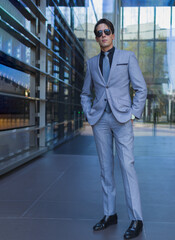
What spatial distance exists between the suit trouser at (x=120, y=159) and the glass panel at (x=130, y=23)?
229 inches

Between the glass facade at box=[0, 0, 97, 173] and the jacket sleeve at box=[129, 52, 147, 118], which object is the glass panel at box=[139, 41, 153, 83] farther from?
the jacket sleeve at box=[129, 52, 147, 118]

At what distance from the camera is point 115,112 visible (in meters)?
2.97

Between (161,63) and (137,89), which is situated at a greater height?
(161,63)

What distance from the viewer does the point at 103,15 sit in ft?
27.2

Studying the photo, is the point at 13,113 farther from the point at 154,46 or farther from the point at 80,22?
the point at 154,46

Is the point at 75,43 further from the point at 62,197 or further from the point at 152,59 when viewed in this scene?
the point at 62,197

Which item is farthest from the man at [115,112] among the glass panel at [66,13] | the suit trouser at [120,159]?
the glass panel at [66,13]

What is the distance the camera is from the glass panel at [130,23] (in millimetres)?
8352

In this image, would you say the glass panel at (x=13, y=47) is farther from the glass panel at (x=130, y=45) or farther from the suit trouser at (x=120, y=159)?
the suit trouser at (x=120, y=159)

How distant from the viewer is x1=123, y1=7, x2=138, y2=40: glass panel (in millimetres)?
8352

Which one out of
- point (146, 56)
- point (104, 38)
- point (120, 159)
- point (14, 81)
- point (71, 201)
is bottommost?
point (71, 201)

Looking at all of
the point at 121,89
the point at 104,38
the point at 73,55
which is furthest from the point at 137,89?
the point at 73,55

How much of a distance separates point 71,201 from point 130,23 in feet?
18.3

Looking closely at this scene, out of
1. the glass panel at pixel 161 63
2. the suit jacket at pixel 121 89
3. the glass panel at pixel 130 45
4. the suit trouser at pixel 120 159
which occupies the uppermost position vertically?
the glass panel at pixel 130 45
